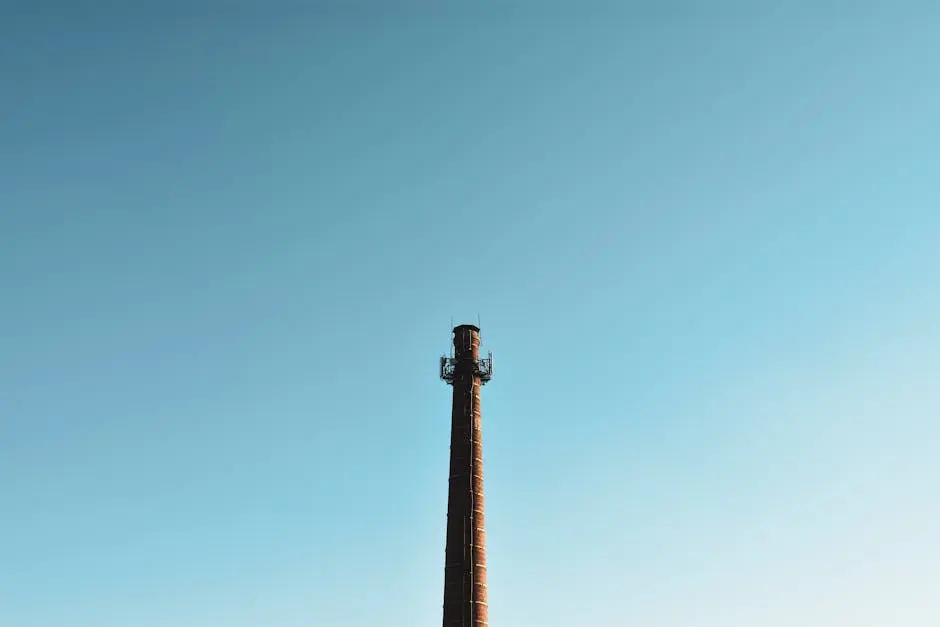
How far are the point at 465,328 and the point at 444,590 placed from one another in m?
12.7

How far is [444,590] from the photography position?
128 ft

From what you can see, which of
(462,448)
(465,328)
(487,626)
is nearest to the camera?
(487,626)

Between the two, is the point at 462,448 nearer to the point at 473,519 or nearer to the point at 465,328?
the point at 473,519

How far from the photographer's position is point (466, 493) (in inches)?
1594

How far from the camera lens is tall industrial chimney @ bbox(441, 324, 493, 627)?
126 ft

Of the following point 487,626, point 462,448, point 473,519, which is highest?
point 462,448

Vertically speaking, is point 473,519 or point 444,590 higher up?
point 473,519

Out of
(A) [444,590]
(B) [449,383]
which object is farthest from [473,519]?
(B) [449,383]

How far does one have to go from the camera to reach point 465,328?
44688 mm

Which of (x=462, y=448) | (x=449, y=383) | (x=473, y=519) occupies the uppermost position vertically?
(x=449, y=383)

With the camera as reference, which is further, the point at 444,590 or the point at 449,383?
the point at 449,383

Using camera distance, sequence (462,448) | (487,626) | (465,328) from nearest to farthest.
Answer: (487,626) → (462,448) → (465,328)

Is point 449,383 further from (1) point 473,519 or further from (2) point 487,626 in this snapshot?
(2) point 487,626

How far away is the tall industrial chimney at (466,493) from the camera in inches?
1515
